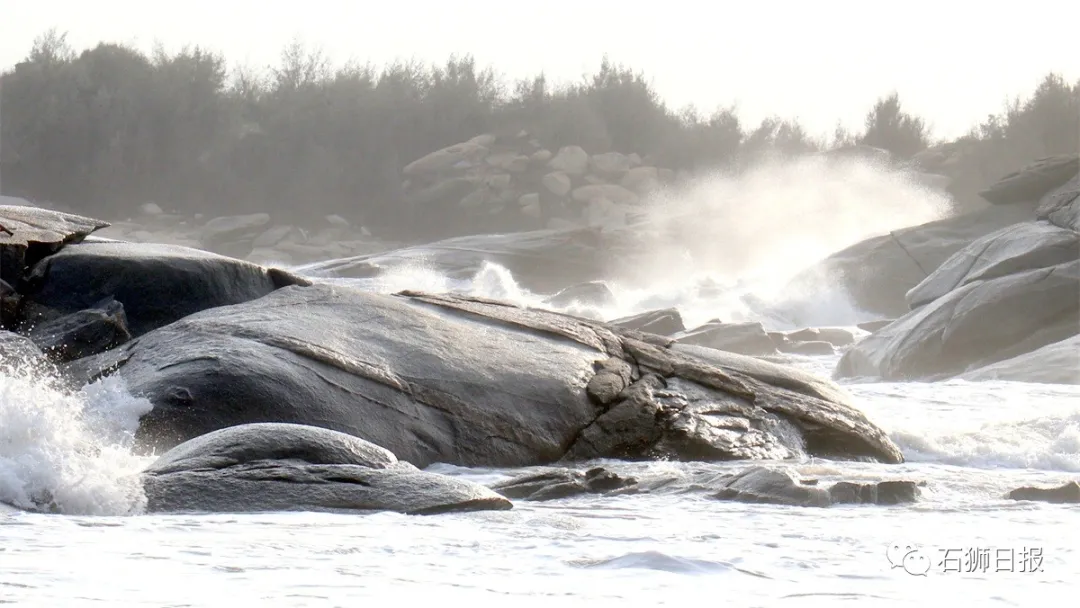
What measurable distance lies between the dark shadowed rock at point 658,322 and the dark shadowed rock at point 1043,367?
5577mm

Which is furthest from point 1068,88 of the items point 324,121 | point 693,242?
point 324,121

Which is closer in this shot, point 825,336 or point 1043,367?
point 1043,367

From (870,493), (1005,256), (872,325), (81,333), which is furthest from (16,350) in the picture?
(872,325)

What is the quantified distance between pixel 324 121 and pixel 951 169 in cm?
1964

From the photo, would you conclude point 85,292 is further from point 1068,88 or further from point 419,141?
point 419,141

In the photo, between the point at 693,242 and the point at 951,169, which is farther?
the point at 951,169

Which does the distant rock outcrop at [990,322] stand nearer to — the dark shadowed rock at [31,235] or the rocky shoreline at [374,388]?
the rocky shoreline at [374,388]

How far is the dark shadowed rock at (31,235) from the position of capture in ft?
24.0

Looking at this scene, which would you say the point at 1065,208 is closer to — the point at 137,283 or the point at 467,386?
the point at 467,386

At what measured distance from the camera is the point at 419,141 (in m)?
40.5

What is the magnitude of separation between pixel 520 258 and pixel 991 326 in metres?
13.6

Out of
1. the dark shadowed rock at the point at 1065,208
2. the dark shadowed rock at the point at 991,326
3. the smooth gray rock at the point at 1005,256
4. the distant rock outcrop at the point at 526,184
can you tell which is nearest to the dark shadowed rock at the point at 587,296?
the smooth gray rock at the point at 1005,256

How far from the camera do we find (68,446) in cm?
481

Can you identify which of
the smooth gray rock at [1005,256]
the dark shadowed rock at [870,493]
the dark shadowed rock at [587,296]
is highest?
the smooth gray rock at [1005,256]
